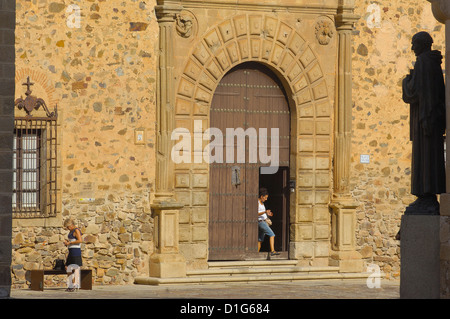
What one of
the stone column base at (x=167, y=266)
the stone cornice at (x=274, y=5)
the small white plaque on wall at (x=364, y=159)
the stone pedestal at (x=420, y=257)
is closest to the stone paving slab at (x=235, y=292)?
the stone column base at (x=167, y=266)

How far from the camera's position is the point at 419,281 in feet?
38.0

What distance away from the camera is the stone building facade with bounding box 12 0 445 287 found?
1697 cm

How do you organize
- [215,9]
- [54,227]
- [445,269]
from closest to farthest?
[445,269] < [54,227] < [215,9]

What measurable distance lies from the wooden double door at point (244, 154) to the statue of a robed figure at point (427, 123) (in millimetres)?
6495

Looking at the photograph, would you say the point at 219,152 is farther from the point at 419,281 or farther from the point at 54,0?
the point at 419,281

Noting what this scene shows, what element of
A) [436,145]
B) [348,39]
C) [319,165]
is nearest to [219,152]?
[319,165]

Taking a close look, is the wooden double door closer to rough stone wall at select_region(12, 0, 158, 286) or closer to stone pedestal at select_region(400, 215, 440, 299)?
rough stone wall at select_region(12, 0, 158, 286)

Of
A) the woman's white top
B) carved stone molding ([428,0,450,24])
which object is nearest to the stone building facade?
the woman's white top

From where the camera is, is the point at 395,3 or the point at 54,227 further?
the point at 395,3

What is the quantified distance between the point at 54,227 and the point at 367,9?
21.9ft

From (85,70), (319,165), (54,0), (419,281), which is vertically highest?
(54,0)

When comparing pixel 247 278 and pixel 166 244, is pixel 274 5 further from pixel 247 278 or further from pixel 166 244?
pixel 247 278

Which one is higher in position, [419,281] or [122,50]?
[122,50]

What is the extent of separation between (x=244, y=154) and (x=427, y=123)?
6.82 meters
